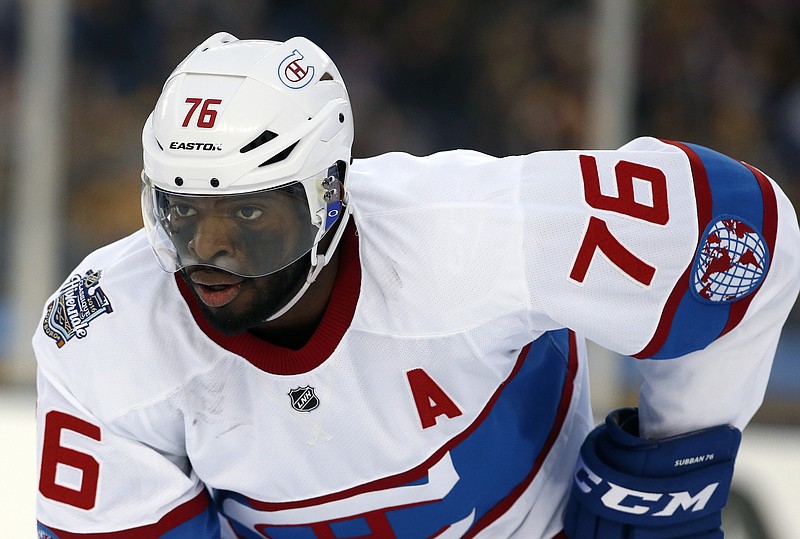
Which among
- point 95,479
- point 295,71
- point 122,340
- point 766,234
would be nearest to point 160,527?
point 95,479

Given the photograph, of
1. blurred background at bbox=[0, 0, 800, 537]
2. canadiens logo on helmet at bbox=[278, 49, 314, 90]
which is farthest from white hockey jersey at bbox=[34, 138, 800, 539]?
blurred background at bbox=[0, 0, 800, 537]

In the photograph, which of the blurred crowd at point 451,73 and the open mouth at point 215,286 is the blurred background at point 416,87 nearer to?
the blurred crowd at point 451,73

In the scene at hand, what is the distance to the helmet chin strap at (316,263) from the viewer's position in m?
1.61

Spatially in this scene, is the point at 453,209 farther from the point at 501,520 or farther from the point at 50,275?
the point at 50,275

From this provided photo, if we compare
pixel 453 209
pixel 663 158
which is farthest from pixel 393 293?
pixel 663 158

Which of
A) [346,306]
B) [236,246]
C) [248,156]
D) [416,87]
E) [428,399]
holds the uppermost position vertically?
[248,156]

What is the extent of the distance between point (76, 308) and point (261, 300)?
0.28 meters

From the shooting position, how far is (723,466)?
1797 millimetres

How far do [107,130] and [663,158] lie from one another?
2.92m

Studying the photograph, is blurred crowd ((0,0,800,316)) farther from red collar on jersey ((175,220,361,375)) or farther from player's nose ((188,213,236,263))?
player's nose ((188,213,236,263))

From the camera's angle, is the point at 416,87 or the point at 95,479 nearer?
the point at 95,479

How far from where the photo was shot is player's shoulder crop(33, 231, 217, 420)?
1624 millimetres

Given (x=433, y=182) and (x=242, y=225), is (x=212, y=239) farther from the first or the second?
(x=433, y=182)

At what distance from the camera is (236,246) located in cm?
154
